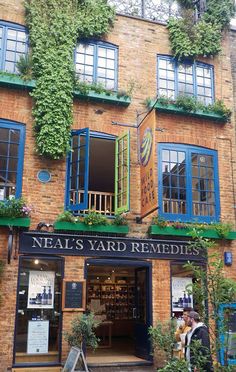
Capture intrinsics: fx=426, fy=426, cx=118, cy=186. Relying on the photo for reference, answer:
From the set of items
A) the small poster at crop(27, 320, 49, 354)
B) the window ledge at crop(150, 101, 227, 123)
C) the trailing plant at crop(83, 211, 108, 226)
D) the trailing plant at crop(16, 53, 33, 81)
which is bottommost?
the small poster at crop(27, 320, 49, 354)

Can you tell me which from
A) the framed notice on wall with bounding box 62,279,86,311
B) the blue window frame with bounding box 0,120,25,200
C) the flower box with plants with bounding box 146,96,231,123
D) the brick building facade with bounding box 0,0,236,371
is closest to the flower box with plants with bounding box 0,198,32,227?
the brick building facade with bounding box 0,0,236,371

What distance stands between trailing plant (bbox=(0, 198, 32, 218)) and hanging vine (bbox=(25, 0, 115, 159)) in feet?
4.80

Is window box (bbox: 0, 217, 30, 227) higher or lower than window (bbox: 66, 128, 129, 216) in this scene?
lower

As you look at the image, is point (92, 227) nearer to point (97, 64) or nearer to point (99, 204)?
point (99, 204)

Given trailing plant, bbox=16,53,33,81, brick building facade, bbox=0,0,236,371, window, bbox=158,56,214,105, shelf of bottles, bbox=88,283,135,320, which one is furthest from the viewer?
shelf of bottles, bbox=88,283,135,320

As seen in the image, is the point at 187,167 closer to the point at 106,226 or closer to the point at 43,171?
the point at 106,226

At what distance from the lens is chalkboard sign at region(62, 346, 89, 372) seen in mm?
8882

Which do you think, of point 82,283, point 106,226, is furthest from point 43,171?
point 82,283

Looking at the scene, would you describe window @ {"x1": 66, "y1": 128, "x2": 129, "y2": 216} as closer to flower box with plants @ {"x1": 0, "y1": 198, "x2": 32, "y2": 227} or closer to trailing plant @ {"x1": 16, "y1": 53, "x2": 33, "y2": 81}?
flower box with plants @ {"x1": 0, "y1": 198, "x2": 32, "y2": 227}

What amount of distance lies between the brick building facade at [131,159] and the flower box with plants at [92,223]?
0.18 m

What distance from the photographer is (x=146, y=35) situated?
41.7ft

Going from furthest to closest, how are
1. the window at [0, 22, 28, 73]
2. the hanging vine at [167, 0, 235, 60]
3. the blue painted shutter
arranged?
the hanging vine at [167, 0, 235, 60]
the window at [0, 22, 28, 73]
the blue painted shutter

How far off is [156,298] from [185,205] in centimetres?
266

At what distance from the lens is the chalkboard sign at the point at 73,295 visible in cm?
1010
